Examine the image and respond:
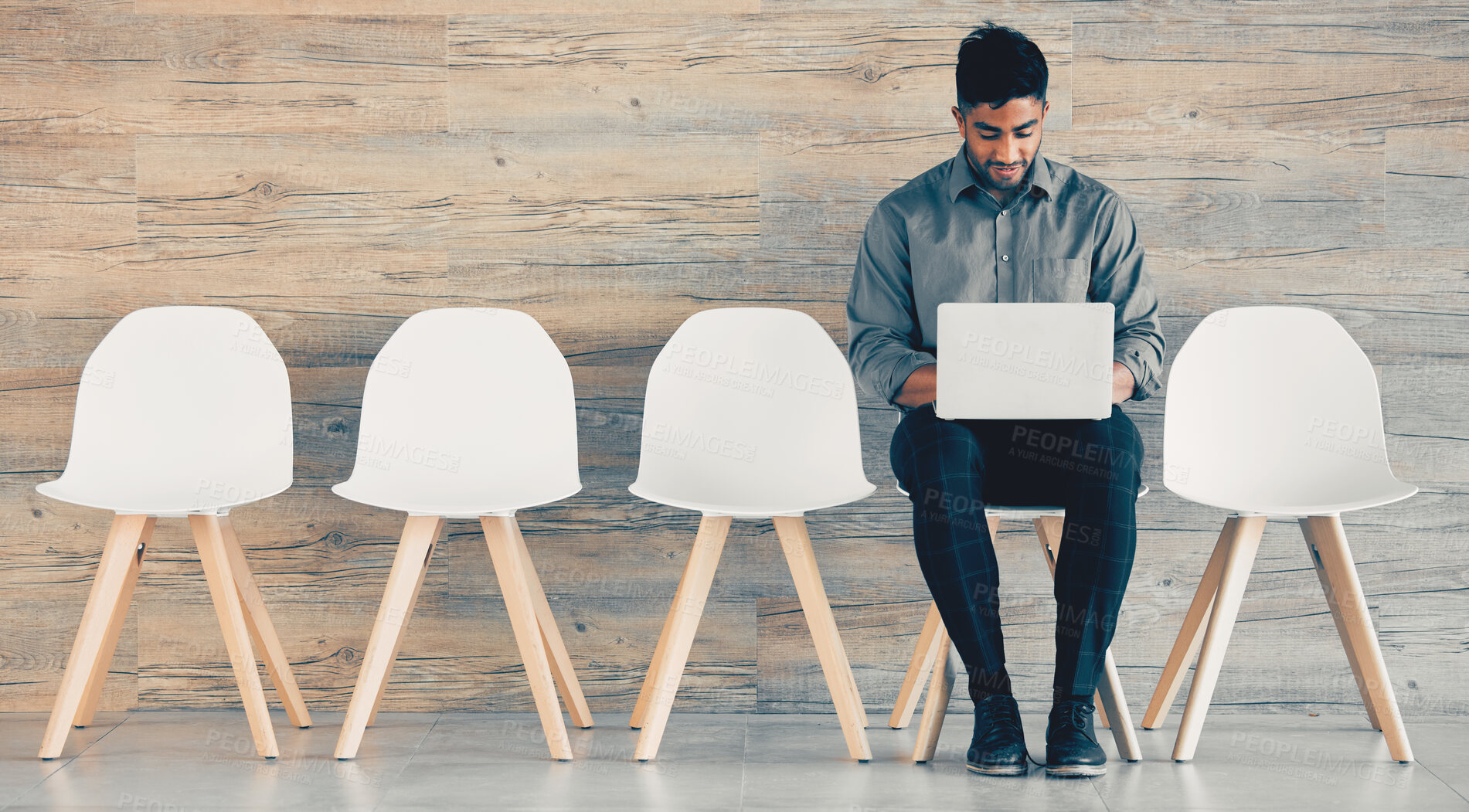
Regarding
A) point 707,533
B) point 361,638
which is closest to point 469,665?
point 361,638

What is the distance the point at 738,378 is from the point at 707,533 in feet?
1.08

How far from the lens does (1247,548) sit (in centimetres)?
189

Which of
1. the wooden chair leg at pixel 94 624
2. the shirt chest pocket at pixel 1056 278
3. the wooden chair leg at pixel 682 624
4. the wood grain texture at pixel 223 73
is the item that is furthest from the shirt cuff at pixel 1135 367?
the wooden chair leg at pixel 94 624

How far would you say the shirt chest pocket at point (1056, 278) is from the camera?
1.93m

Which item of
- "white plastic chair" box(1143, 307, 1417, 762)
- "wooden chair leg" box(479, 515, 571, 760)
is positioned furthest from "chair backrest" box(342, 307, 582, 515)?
"white plastic chair" box(1143, 307, 1417, 762)

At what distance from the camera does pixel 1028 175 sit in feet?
6.38

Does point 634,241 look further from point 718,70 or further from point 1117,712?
point 1117,712

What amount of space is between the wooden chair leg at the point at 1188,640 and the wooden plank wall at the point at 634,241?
0.18 meters

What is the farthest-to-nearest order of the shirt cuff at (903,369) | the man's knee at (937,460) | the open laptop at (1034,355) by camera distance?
1. the shirt cuff at (903,369)
2. the man's knee at (937,460)
3. the open laptop at (1034,355)

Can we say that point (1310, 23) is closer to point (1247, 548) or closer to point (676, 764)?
point (1247, 548)

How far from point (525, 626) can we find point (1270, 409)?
53.9 inches

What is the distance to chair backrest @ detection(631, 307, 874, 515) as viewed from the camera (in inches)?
80.7

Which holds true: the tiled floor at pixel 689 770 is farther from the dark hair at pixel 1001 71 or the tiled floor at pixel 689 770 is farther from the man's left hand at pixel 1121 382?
the dark hair at pixel 1001 71

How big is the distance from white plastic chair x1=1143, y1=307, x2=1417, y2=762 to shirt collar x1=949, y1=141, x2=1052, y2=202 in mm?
408
